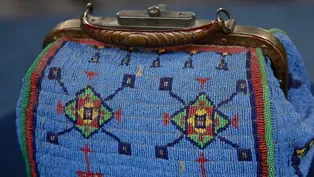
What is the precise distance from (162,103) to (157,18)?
0.34 ft

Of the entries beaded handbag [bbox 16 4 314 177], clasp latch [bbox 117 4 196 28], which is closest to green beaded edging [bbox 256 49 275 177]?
beaded handbag [bbox 16 4 314 177]

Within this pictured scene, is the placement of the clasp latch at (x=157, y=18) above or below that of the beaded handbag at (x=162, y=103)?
above

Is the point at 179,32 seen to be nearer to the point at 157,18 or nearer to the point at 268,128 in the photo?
the point at 157,18

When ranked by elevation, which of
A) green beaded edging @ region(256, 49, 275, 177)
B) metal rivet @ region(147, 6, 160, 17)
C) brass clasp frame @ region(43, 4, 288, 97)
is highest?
metal rivet @ region(147, 6, 160, 17)

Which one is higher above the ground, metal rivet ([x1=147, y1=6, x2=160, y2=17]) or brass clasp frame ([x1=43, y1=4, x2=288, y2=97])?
metal rivet ([x1=147, y1=6, x2=160, y2=17])

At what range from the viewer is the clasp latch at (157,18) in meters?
0.59

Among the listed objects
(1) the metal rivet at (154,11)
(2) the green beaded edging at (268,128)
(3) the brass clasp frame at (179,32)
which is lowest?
(2) the green beaded edging at (268,128)

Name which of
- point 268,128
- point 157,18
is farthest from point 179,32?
point 268,128

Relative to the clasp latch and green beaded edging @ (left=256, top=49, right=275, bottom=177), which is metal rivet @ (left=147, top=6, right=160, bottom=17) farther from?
green beaded edging @ (left=256, top=49, right=275, bottom=177)

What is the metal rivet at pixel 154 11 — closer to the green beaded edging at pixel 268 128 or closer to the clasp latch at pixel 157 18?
the clasp latch at pixel 157 18

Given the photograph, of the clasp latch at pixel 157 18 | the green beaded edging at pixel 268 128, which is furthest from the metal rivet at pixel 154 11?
the green beaded edging at pixel 268 128

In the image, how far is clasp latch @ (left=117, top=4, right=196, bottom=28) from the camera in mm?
585

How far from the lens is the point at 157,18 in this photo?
591mm

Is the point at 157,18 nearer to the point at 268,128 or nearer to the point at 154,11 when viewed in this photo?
the point at 154,11
